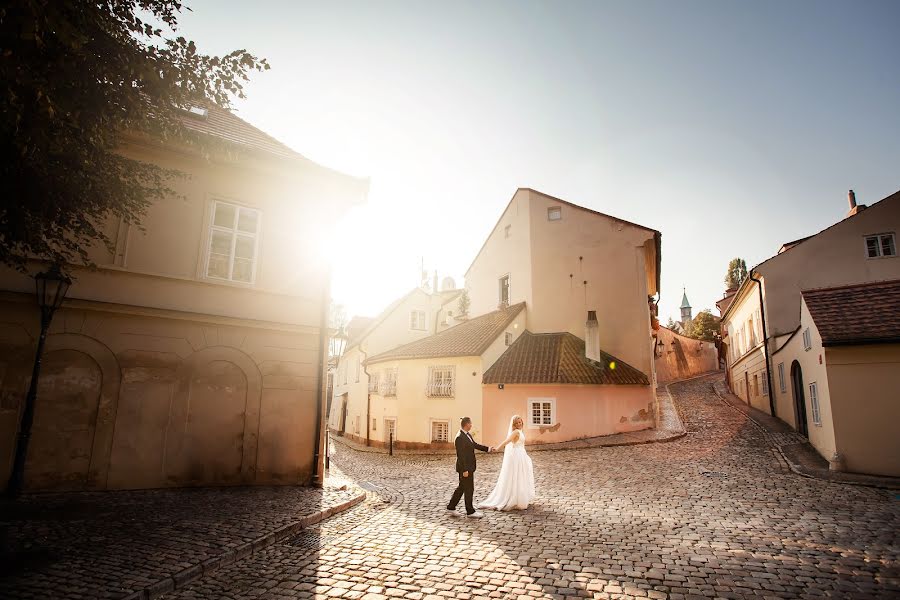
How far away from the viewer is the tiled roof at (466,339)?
23.6 metres

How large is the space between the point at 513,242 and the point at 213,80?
23117 mm

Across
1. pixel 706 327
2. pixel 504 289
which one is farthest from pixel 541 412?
pixel 706 327

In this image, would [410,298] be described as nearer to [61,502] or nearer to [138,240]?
[138,240]

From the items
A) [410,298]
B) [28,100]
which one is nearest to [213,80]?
[28,100]

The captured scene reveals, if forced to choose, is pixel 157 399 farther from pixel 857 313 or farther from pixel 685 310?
pixel 685 310

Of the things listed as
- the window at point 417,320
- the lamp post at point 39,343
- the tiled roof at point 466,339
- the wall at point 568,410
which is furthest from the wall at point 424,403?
the lamp post at point 39,343

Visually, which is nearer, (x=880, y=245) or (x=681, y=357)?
(x=880, y=245)

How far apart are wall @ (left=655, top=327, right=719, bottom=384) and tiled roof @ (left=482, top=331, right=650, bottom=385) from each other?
23127 mm

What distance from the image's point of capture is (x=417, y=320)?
120 feet

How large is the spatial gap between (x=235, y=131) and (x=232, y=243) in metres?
3.50

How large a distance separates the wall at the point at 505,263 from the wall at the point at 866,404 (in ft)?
50.0

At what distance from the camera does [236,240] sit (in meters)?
11.8

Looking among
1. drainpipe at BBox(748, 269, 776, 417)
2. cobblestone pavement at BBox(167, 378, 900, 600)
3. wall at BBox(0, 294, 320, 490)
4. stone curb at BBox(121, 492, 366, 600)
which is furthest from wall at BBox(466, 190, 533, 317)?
stone curb at BBox(121, 492, 366, 600)

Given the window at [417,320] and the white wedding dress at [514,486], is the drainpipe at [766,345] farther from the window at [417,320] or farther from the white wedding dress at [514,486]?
the window at [417,320]
